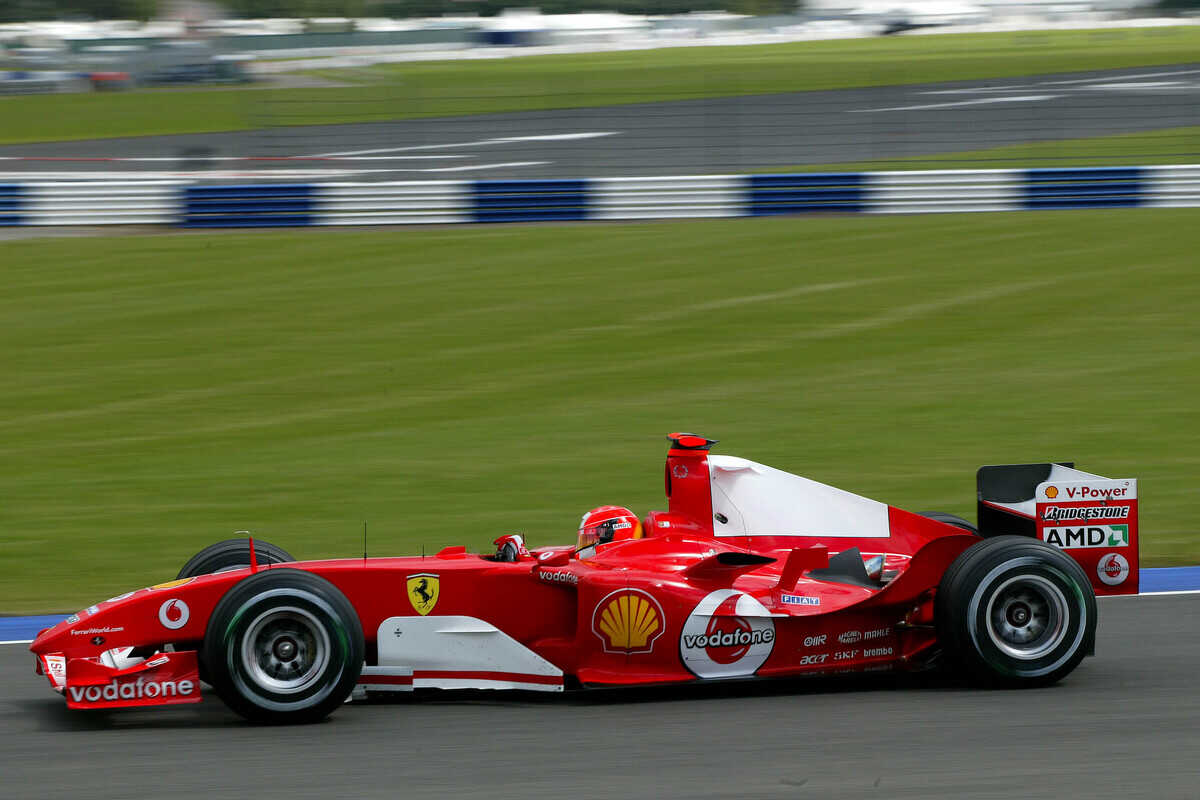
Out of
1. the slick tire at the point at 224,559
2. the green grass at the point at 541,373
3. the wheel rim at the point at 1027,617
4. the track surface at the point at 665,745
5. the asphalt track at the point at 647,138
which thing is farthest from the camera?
the asphalt track at the point at 647,138

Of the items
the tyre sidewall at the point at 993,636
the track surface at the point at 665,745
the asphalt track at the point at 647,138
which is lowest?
the track surface at the point at 665,745

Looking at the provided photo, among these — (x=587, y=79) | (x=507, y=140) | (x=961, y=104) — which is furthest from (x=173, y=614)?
(x=587, y=79)

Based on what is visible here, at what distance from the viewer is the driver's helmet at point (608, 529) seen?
5.53 metres

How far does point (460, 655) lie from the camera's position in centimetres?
508

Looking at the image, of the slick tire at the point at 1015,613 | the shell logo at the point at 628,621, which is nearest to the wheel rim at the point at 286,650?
the shell logo at the point at 628,621

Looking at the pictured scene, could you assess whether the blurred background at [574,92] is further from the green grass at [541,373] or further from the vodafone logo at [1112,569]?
the vodafone logo at [1112,569]

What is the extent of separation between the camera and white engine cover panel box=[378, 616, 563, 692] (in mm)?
5055

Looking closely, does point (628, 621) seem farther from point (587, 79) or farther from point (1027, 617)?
point (587, 79)

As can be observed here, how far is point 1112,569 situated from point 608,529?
191cm

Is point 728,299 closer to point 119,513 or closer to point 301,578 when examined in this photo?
point 119,513

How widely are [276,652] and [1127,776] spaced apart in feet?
8.93

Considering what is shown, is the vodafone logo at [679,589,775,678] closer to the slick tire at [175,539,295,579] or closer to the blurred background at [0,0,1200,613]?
the slick tire at [175,539,295,579]

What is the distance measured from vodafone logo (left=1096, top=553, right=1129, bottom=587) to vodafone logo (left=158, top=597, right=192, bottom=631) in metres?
3.34

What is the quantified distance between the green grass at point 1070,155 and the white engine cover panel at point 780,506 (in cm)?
1664
